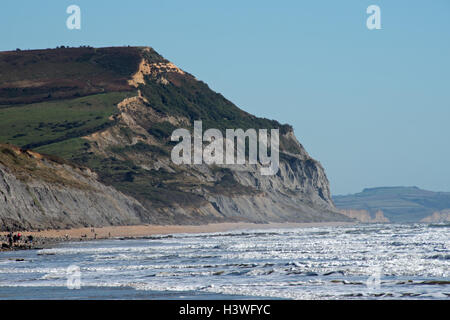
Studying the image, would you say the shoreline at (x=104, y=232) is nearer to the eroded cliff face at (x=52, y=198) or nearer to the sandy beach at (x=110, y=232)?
the sandy beach at (x=110, y=232)

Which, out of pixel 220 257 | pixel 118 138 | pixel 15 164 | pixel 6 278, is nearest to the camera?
pixel 6 278

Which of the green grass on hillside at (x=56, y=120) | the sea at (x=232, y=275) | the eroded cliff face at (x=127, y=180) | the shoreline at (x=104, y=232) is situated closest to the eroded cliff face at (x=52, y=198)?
the eroded cliff face at (x=127, y=180)

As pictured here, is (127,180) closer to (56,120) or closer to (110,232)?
(56,120)

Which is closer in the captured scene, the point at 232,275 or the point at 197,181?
the point at 232,275

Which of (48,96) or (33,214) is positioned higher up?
(48,96)

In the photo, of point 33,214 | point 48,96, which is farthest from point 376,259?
point 48,96

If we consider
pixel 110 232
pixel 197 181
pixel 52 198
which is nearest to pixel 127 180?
pixel 197 181

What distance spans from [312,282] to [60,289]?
10393 millimetres

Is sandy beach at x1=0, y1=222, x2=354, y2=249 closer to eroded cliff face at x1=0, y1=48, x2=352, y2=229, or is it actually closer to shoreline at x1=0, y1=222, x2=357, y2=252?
shoreline at x1=0, y1=222, x2=357, y2=252

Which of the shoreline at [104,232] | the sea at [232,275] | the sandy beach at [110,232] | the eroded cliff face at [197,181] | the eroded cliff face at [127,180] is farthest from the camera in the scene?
the eroded cliff face at [197,181]

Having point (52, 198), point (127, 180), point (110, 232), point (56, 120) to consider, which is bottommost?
point (110, 232)

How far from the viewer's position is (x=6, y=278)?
3781 centimetres
